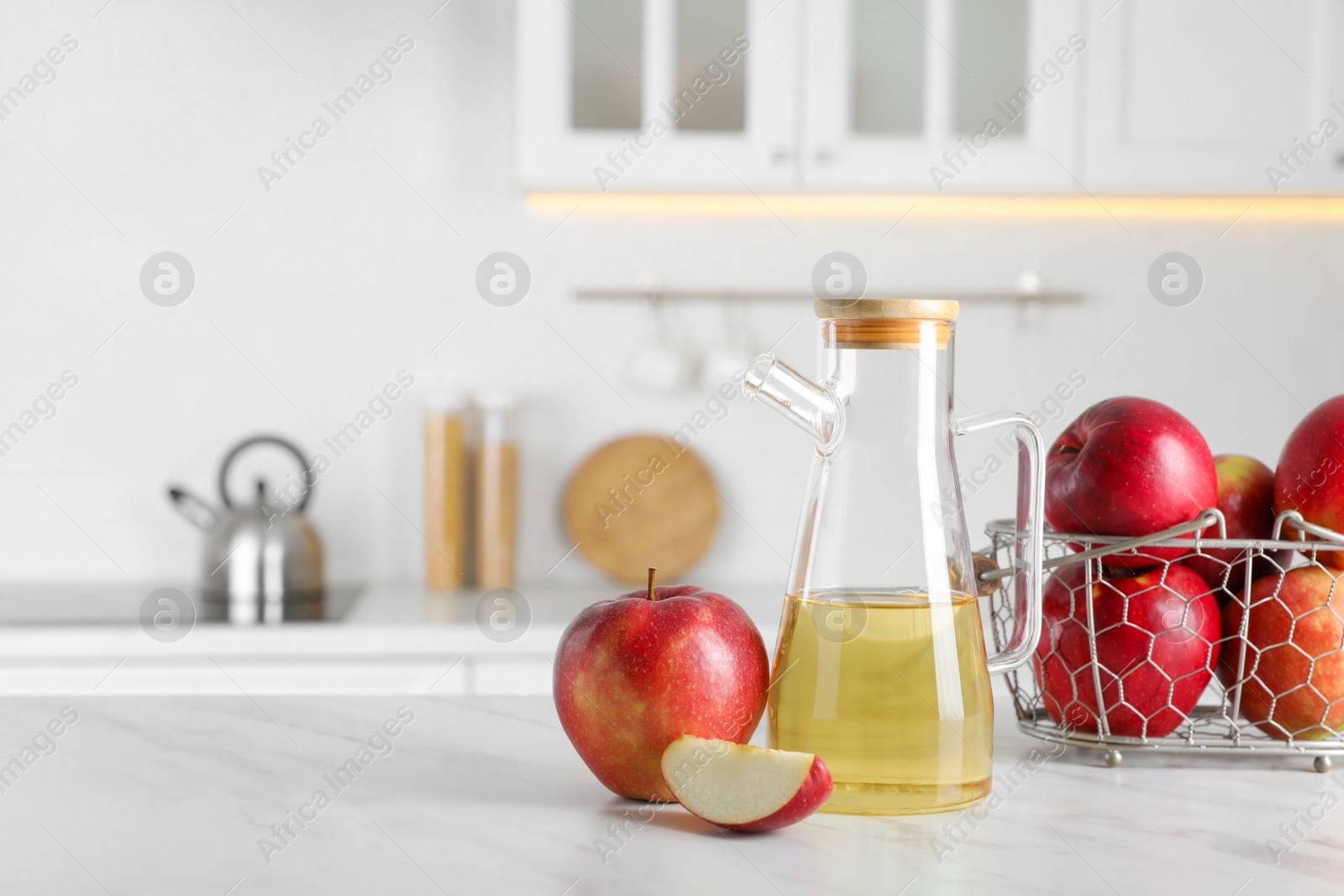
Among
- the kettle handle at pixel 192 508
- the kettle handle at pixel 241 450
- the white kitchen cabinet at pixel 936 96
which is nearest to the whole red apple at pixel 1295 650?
the white kitchen cabinet at pixel 936 96

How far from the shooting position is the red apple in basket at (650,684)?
59 cm

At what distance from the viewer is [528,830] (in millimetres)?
560

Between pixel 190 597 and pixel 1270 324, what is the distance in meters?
2.08

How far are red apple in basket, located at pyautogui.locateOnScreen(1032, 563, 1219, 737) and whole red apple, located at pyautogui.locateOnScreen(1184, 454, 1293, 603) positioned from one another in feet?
0.04

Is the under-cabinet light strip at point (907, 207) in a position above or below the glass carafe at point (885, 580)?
above

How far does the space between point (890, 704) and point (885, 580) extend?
58mm

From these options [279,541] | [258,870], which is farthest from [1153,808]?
[279,541]

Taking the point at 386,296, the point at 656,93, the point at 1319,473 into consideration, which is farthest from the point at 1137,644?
the point at 386,296

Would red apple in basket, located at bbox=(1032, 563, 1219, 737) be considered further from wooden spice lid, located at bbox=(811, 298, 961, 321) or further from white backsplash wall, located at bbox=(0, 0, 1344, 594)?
white backsplash wall, located at bbox=(0, 0, 1344, 594)

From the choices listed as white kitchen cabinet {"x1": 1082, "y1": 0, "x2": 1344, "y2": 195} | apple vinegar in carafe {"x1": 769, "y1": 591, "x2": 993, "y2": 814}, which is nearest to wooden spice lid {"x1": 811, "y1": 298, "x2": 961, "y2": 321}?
apple vinegar in carafe {"x1": 769, "y1": 591, "x2": 993, "y2": 814}

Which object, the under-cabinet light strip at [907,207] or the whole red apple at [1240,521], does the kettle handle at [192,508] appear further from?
the whole red apple at [1240,521]

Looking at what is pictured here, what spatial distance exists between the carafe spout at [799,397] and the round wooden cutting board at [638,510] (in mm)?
1696

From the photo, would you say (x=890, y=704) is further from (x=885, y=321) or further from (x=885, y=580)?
(x=885, y=321)

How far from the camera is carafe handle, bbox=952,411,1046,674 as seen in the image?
2.00ft
